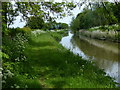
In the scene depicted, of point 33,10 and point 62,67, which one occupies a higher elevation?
point 33,10

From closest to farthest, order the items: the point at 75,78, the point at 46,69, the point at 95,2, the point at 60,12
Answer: the point at 75,78 → the point at 46,69 → the point at 95,2 → the point at 60,12

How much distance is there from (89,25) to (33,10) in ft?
158

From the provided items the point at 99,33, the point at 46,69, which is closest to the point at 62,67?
the point at 46,69

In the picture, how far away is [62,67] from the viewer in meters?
9.45

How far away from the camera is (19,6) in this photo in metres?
13.6

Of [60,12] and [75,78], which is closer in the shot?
[75,78]

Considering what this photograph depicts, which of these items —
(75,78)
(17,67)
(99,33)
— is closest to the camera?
(75,78)

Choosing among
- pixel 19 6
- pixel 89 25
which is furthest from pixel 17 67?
pixel 89 25

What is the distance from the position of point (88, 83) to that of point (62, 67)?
2.42 m

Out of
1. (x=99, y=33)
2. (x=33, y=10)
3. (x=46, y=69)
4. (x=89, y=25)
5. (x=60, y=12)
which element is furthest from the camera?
(x=89, y=25)

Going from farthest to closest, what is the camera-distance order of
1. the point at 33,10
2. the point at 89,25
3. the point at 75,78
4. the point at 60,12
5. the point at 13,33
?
the point at 89,25 → the point at 13,33 → the point at 60,12 → the point at 33,10 → the point at 75,78

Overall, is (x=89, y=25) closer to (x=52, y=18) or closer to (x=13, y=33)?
(x=13, y=33)

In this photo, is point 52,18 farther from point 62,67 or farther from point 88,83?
point 88,83

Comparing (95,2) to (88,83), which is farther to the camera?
(95,2)
